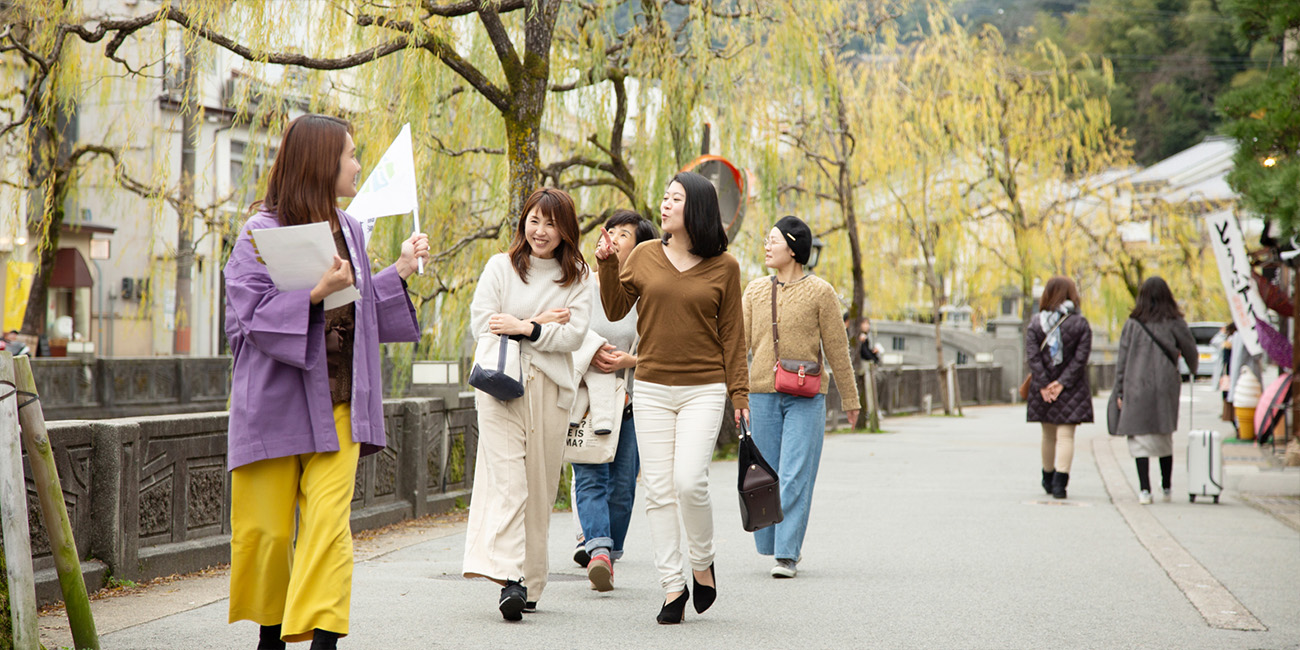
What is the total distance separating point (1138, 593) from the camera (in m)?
6.80

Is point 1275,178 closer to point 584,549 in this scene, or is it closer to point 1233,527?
point 1233,527

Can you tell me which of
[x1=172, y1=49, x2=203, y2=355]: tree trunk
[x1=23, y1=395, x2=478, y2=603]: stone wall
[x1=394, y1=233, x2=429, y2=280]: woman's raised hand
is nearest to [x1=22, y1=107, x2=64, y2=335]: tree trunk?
[x1=172, y1=49, x2=203, y2=355]: tree trunk

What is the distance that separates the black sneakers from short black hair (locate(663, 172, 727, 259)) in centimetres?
164

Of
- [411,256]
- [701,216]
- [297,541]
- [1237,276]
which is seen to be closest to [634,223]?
[701,216]

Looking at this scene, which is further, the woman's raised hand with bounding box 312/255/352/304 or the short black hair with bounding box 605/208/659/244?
the short black hair with bounding box 605/208/659/244

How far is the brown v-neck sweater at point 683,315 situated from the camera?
5707 millimetres

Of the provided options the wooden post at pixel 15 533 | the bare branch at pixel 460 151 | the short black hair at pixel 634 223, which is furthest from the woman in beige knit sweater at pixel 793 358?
the bare branch at pixel 460 151

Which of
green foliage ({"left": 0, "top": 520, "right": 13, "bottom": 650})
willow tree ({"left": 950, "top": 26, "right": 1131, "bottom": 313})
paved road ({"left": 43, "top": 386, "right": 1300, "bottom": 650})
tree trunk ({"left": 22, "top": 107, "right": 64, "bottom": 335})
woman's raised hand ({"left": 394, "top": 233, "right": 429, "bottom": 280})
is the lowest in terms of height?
paved road ({"left": 43, "top": 386, "right": 1300, "bottom": 650})

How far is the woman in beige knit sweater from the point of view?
7121 mm

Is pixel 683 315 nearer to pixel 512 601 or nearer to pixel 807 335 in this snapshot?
pixel 512 601

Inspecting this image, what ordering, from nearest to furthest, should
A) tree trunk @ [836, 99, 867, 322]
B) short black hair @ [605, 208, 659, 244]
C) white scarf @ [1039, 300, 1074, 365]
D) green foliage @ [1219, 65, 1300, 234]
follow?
short black hair @ [605, 208, 659, 244] < green foliage @ [1219, 65, 1300, 234] < white scarf @ [1039, 300, 1074, 365] < tree trunk @ [836, 99, 867, 322]

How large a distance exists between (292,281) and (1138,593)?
15.8 ft

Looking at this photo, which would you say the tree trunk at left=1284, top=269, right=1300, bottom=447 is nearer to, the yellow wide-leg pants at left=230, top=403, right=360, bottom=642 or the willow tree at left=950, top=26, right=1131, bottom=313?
the willow tree at left=950, top=26, right=1131, bottom=313

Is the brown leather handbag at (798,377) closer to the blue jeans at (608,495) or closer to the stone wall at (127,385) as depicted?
the blue jeans at (608,495)
